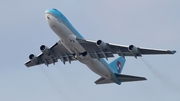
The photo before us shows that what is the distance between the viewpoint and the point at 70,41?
70.6m

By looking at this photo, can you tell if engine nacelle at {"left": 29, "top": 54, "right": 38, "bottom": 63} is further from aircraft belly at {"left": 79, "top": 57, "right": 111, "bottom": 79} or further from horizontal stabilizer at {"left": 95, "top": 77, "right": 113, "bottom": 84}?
horizontal stabilizer at {"left": 95, "top": 77, "right": 113, "bottom": 84}

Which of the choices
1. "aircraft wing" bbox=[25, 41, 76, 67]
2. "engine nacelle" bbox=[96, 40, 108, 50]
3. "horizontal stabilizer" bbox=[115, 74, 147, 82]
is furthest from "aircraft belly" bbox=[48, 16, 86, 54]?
"horizontal stabilizer" bbox=[115, 74, 147, 82]

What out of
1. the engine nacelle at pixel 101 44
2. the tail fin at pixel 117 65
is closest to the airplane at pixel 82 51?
the engine nacelle at pixel 101 44

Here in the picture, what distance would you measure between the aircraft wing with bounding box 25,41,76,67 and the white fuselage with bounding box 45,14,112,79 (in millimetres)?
2412

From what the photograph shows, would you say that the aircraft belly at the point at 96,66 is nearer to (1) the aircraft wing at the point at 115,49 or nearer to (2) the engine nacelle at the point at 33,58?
(1) the aircraft wing at the point at 115,49

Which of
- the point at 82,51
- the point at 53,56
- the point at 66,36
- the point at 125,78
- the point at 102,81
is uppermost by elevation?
the point at 66,36

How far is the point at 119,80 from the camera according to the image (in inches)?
3108

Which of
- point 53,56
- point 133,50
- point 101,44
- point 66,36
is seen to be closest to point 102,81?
point 53,56

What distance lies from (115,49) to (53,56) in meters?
10.4

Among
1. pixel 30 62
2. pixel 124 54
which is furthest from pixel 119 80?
pixel 30 62

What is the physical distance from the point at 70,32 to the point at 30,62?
447 inches

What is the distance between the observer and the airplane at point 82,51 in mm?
69562

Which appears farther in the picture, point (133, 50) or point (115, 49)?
point (115, 49)

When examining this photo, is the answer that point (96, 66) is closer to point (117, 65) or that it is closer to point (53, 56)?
point (53, 56)
